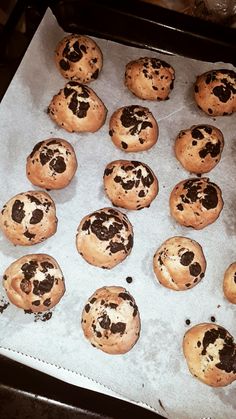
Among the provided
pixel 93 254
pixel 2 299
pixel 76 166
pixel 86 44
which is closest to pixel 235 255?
pixel 93 254

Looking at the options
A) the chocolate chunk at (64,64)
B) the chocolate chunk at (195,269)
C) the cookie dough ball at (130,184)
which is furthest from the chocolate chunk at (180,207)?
the chocolate chunk at (64,64)

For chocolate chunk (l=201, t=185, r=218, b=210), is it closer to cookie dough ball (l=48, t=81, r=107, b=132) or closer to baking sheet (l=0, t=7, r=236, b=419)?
baking sheet (l=0, t=7, r=236, b=419)

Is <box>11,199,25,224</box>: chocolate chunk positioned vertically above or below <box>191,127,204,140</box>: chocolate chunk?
below

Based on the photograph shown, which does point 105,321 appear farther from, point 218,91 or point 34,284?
point 218,91

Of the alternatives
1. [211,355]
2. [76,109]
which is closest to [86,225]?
[76,109]

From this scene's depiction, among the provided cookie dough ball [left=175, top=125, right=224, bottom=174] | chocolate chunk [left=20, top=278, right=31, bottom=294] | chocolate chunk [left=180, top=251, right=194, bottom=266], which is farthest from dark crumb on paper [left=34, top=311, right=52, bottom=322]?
cookie dough ball [left=175, top=125, right=224, bottom=174]

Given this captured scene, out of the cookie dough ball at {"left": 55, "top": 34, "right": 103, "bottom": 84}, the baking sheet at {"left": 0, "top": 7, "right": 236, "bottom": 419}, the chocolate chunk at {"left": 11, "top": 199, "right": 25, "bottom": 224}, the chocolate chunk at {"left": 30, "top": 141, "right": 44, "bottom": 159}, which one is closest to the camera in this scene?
the baking sheet at {"left": 0, "top": 7, "right": 236, "bottom": 419}

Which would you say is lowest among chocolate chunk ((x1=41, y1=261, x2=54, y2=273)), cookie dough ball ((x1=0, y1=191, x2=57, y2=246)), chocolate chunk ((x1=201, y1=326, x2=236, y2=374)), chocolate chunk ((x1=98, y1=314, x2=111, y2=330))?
chocolate chunk ((x1=98, y1=314, x2=111, y2=330))
